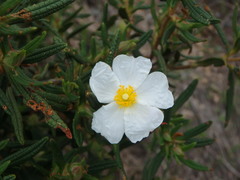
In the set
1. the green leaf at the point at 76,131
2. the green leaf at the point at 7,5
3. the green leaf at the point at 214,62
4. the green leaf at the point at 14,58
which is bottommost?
the green leaf at the point at 214,62

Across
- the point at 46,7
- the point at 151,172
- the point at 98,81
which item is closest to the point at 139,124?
the point at 98,81

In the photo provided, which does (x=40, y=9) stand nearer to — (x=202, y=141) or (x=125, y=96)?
(x=125, y=96)

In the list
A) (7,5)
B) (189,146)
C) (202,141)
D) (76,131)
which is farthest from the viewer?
(202,141)

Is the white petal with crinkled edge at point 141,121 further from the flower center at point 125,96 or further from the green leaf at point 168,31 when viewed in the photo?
the green leaf at point 168,31

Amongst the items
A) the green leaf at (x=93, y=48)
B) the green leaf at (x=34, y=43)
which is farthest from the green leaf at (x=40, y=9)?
the green leaf at (x=93, y=48)

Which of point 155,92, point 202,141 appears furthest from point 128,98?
point 202,141

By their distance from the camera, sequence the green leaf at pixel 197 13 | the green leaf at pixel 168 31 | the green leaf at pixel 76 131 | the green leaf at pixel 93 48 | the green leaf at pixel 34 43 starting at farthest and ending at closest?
the green leaf at pixel 168 31
the green leaf at pixel 93 48
the green leaf at pixel 197 13
the green leaf at pixel 76 131
the green leaf at pixel 34 43

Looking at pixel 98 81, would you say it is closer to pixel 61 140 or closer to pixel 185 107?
pixel 61 140

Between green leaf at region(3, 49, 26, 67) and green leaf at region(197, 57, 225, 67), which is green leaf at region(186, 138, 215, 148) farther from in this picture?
green leaf at region(3, 49, 26, 67)
